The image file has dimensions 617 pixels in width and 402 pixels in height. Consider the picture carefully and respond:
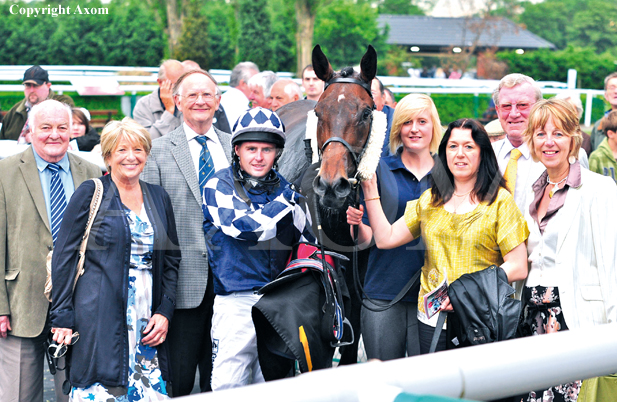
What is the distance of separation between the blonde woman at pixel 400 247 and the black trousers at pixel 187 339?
922 millimetres

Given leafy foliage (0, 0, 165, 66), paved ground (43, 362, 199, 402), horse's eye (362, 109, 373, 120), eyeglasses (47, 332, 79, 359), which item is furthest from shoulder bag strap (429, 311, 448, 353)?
leafy foliage (0, 0, 165, 66)

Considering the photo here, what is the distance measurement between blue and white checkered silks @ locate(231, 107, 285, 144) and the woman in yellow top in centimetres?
56

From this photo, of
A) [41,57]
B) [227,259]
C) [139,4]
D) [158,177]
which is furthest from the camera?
[139,4]

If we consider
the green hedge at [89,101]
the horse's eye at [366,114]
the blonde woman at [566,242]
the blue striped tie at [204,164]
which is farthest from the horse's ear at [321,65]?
the green hedge at [89,101]

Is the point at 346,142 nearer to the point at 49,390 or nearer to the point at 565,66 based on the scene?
the point at 49,390

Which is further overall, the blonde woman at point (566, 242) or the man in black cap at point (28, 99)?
the man in black cap at point (28, 99)

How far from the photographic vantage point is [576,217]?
3000 mm

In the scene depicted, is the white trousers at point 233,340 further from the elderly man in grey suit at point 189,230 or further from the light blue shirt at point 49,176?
the light blue shirt at point 49,176

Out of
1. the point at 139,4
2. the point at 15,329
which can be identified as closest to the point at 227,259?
the point at 15,329

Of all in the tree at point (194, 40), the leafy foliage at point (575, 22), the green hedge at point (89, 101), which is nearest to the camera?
the green hedge at point (89, 101)

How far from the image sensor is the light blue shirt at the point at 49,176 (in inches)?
143

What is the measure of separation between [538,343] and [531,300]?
2071 mm

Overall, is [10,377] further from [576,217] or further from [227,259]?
[576,217]

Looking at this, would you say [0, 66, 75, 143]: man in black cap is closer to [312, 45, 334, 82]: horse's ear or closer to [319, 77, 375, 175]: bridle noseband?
[312, 45, 334, 82]: horse's ear
